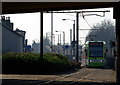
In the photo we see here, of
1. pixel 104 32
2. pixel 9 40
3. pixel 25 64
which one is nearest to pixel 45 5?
pixel 25 64

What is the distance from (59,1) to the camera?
24.1 m

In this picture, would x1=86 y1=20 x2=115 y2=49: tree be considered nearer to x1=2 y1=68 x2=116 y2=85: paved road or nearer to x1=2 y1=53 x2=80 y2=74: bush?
x1=2 y1=53 x2=80 y2=74: bush

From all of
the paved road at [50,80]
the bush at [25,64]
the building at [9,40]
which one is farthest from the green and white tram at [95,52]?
the building at [9,40]

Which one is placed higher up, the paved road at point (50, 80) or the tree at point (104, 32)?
the tree at point (104, 32)

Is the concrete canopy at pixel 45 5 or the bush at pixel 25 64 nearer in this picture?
the concrete canopy at pixel 45 5

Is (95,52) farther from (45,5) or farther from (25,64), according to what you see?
(45,5)

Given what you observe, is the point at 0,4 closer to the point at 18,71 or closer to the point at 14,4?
the point at 14,4

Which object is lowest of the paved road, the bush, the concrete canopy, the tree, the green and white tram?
the paved road

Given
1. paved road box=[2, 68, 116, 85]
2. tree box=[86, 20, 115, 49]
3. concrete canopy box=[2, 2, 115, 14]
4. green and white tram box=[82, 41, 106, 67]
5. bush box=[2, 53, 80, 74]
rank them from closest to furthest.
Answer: paved road box=[2, 68, 116, 85] < concrete canopy box=[2, 2, 115, 14] < bush box=[2, 53, 80, 74] < green and white tram box=[82, 41, 106, 67] < tree box=[86, 20, 115, 49]

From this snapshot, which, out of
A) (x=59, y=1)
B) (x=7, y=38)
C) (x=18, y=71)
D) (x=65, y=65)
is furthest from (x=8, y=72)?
(x=7, y=38)

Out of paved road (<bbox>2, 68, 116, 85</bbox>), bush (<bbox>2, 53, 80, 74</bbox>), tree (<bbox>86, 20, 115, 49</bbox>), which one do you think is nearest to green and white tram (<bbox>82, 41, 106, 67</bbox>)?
bush (<bbox>2, 53, 80, 74</bbox>)

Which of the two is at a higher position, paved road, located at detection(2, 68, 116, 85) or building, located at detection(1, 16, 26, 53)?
building, located at detection(1, 16, 26, 53)

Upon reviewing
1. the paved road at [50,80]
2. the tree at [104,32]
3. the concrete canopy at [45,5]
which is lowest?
the paved road at [50,80]

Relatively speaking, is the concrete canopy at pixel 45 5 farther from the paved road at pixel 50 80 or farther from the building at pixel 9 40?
the building at pixel 9 40
